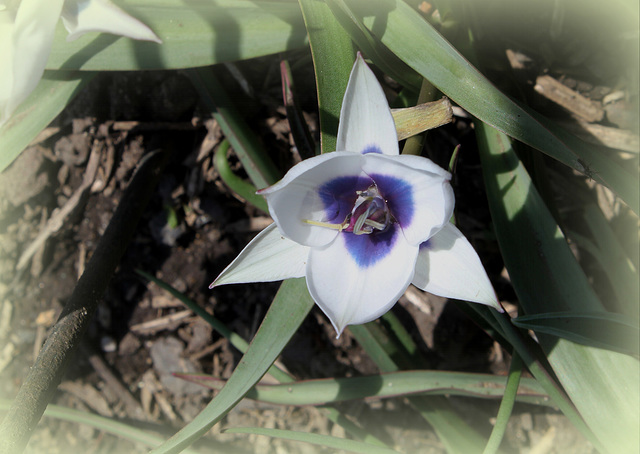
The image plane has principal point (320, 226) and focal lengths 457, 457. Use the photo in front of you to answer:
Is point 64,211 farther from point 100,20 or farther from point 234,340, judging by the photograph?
point 100,20

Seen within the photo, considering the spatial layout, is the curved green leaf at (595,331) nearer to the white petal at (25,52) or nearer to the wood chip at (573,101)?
the wood chip at (573,101)

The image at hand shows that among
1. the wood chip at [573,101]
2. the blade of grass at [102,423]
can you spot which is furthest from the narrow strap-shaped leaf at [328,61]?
the blade of grass at [102,423]

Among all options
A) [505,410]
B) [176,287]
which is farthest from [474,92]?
[176,287]

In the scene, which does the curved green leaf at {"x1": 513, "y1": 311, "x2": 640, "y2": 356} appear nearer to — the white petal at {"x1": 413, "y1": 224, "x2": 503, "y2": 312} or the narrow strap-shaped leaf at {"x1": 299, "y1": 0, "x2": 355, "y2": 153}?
the white petal at {"x1": 413, "y1": 224, "x2": 503, "y2": 312}

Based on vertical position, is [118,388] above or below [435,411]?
below

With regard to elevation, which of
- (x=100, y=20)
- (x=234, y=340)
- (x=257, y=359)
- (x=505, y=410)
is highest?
(x=100, y=20)

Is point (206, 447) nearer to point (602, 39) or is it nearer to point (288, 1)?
point (288, 1)
